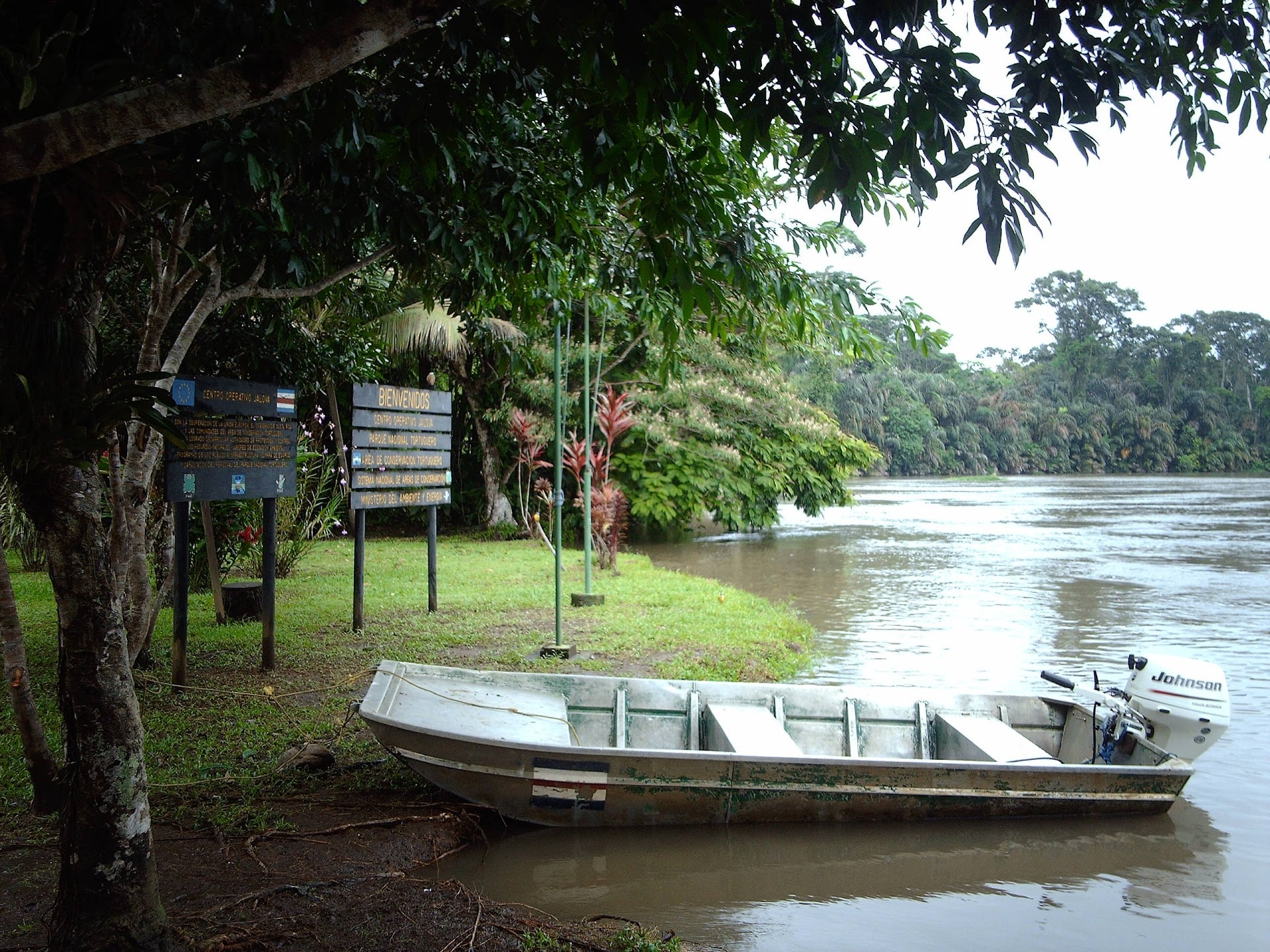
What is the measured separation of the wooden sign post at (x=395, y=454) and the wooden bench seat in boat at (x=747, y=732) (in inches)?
156

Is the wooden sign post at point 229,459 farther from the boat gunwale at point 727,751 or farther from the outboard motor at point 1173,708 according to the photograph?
the outboard motor at point 1173,708

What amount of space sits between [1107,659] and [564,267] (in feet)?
23.1

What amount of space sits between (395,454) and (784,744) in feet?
16.3

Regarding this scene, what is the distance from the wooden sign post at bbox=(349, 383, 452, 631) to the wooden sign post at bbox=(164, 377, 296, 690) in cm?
114

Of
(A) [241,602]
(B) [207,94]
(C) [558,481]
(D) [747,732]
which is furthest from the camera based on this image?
(A) [241,602]

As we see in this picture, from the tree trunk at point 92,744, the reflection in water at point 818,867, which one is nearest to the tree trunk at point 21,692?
the tree trunk at point 92,744

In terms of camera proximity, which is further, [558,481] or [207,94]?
[558,481]

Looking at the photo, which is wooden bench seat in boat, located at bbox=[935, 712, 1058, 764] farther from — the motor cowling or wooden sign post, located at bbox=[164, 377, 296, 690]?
wooden sign post, located at bbox=[164, 377, 296, 690]

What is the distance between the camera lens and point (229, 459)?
692 centimetres

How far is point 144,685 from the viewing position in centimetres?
679

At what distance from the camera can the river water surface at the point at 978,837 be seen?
467 cm

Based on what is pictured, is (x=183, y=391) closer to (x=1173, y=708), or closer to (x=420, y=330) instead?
(x=1173, y=708)

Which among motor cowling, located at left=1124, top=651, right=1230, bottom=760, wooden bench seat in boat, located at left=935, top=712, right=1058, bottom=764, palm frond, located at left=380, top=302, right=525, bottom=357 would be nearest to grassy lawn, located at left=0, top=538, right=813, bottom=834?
wooden bench seat in boat, located at left=935, top=712, right=1058, bottom=764

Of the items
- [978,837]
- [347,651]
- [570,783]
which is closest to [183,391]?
[347,651]
